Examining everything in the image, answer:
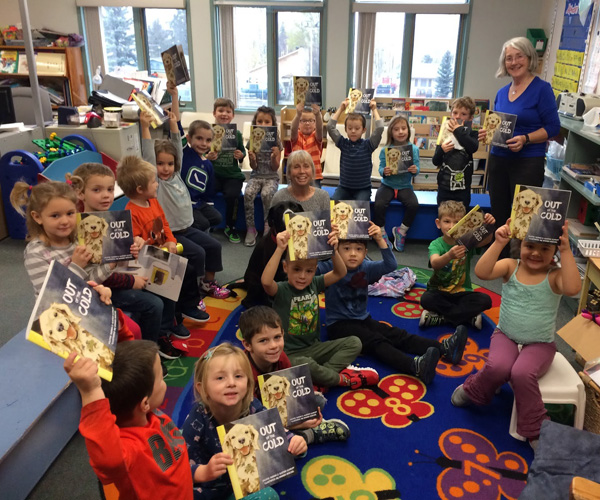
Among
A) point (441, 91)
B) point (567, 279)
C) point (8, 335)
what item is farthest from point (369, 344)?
point (441, 91)

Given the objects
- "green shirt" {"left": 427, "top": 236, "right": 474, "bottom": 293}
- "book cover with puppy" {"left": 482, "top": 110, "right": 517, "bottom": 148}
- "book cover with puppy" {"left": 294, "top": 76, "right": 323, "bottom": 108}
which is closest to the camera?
"green shirt" {"left": 427, "top": 236, "right": 474, "bottom": 293}

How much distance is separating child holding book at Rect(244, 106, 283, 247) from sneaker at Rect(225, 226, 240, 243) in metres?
0.10

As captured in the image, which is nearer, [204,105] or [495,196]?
[495,196]

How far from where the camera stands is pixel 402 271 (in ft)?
13.2

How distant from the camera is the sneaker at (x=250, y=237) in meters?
4.64

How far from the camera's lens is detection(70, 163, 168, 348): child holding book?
8.44 ft

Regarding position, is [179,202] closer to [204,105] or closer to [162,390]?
[162,390]

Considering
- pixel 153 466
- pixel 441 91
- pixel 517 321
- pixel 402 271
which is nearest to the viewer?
pixel 153 466

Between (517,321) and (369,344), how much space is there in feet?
2.59

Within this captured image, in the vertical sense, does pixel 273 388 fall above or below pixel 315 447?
above

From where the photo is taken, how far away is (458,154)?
13.7ft

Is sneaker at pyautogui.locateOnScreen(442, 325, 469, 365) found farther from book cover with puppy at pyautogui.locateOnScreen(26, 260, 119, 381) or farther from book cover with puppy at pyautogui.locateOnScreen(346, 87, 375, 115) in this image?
book cover with puppy at pyautogui.locateOnScreen(346, 87, 375, 115)

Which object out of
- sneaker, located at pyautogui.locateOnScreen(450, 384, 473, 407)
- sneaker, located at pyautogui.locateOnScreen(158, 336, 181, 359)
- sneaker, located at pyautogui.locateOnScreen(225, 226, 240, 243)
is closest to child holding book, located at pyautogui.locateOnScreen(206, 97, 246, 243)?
sneaker, located at pyautogui.locateOnScreen(225, 226, 240, 243)

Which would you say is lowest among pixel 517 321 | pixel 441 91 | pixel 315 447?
pixel 315 447
